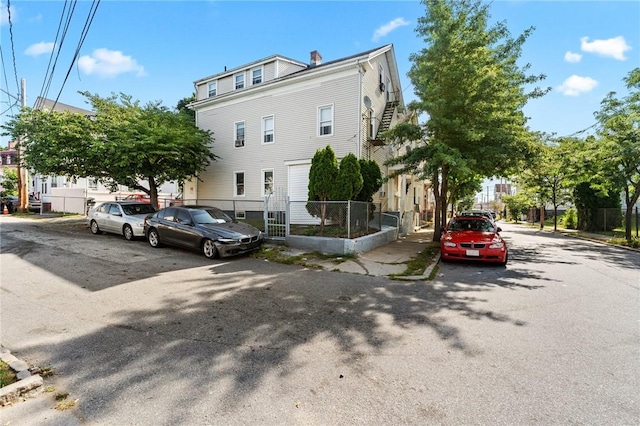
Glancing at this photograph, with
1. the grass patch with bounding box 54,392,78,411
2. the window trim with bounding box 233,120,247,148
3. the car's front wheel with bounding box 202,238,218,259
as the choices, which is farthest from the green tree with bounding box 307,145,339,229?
the window trim with bounding box 233,120,247,148

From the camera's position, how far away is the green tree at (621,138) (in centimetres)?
1311

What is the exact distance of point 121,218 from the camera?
12.5 metres

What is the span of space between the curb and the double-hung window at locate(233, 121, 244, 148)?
16.6 metres

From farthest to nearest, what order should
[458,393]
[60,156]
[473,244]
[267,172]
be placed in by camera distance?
[267,172]
[60,156]
[473,244]
[458,393]

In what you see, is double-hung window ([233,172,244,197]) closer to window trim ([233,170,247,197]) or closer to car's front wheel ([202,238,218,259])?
window trim ([233,170,247,197])

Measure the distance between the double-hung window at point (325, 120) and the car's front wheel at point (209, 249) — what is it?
353 inches

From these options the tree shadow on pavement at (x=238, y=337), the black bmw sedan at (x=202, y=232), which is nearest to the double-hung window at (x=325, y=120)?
the black bmw sedan at (x=202, y=232)

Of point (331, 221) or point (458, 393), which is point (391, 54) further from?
point (458, 393)

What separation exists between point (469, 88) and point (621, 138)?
7.75 m

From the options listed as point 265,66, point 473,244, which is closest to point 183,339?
point 473,244

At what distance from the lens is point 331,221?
10938mm

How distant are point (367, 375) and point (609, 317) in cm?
465

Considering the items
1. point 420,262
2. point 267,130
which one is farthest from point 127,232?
point 420,262

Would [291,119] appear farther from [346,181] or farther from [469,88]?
[469,88]
